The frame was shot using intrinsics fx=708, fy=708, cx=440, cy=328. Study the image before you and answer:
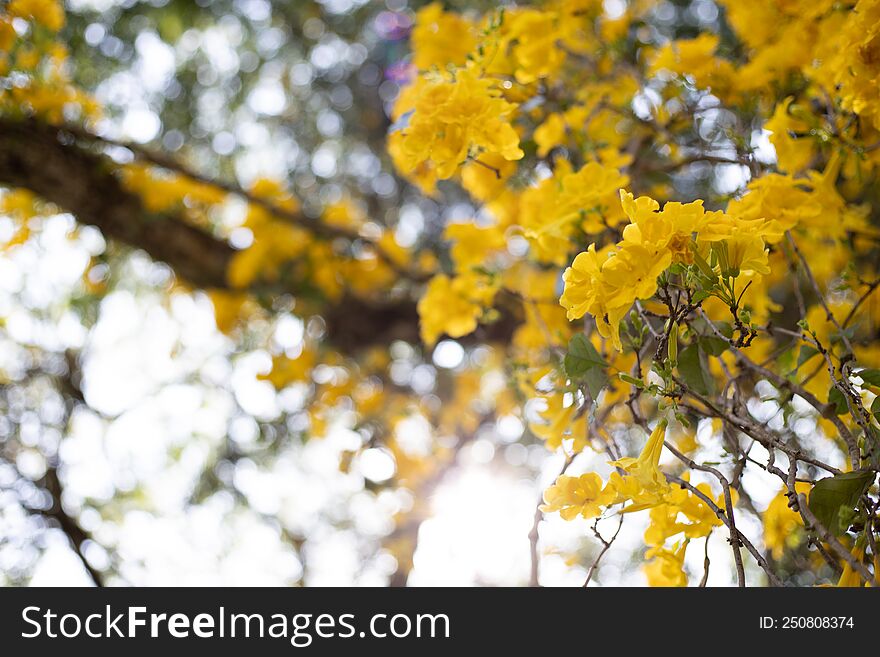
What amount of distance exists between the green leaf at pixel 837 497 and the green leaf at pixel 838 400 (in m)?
0.14

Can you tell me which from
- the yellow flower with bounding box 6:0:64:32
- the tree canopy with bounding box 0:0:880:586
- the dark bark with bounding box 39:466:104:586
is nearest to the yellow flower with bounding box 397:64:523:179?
the tree canopy with bounding box 0:0:880:586

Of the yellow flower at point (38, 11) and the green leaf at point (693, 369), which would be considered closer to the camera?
the green leaf at point (693, 369)

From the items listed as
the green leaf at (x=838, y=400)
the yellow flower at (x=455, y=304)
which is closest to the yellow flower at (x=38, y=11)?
the yellow flower at (x=455, y=304)

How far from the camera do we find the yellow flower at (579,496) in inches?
29.8

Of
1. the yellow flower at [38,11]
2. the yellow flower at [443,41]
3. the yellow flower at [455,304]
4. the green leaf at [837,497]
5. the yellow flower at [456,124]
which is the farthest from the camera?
the yellow flower at [38,11]

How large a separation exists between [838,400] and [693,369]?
0.16m

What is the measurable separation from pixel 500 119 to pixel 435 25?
62 centimetres

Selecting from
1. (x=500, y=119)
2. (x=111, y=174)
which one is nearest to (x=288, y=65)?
(x=111, y=174)

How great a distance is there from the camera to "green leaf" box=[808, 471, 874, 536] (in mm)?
686

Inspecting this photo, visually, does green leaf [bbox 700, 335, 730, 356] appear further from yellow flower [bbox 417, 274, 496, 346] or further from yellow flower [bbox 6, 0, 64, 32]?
yellow flower [bbox 6, 0, 64, 32]

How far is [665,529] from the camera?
0.83m

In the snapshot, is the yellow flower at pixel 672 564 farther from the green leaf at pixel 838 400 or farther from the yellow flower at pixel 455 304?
the yellow flower at pixel 455 304

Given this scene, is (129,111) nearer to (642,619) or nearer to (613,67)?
(613,67)

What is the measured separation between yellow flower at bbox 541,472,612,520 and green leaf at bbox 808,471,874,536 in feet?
0.67
